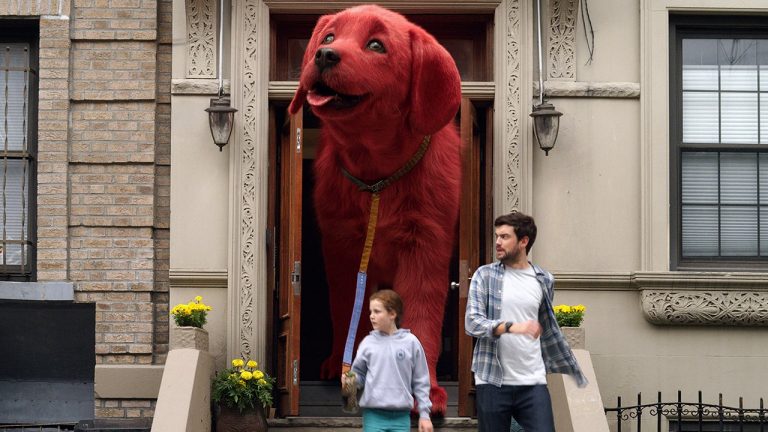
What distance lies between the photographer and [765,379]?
10.8m

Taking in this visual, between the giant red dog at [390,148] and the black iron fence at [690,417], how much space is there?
4.96 ft

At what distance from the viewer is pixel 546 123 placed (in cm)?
1068

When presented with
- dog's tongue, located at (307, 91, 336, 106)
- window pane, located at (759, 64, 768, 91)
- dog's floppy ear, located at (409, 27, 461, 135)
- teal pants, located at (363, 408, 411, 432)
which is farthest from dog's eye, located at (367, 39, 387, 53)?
window pane, located at (759, 64, 768, 91)

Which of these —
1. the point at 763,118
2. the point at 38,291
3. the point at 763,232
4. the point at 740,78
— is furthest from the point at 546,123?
the point at 38,291

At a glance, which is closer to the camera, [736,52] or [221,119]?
[221,119]

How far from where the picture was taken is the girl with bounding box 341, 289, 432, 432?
7.84 meters

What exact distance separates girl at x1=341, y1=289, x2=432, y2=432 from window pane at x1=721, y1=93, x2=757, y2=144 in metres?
4.27

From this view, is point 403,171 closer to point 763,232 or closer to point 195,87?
point 195,87

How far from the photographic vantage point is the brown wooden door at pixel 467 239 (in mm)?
10438

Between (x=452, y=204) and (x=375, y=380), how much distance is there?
2.71m

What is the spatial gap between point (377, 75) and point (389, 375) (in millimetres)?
2424

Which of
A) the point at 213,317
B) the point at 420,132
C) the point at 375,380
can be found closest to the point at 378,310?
the point at 375,380

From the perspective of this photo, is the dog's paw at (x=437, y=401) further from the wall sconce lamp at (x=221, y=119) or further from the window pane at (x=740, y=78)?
the window pane at (x=740, y=78)

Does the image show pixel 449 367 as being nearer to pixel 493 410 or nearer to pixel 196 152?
pixel 196 152
